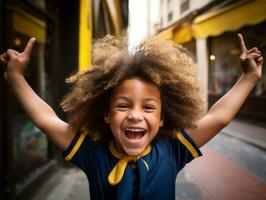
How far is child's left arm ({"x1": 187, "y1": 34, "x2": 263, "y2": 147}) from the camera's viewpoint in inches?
39.9

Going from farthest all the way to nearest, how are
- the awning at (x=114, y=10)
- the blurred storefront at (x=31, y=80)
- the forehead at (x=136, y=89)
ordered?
the awning at (x=114, y=10) < the blurred storefront at (x=31, y=80) < the forehead at (x=136, y=89)

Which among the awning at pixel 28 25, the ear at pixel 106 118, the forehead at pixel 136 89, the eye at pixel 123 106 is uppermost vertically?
the awning at pixel 28 25

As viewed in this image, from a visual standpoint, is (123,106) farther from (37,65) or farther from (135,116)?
(37,65)

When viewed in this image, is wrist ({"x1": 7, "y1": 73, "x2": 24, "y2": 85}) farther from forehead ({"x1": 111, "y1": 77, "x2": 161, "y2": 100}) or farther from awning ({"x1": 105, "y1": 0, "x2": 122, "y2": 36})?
awning ({"x1": 105, "y1": 0, "x2": 122, "y2": 36})

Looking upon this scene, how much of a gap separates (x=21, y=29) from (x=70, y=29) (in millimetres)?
738

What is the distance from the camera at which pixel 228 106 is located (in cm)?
104

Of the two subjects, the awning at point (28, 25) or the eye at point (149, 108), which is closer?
the eye at point (149, 108)

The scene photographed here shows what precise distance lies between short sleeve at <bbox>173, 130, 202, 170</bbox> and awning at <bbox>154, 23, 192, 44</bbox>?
0.93ft

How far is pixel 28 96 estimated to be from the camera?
1.06 m

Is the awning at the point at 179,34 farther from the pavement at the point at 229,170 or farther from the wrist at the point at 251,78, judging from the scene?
the pavement at the point at 229,170

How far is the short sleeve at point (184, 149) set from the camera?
1.05m

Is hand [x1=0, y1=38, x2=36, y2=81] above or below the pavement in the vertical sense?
above

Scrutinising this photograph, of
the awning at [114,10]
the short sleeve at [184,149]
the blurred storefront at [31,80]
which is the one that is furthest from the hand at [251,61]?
the awning at [114,10]

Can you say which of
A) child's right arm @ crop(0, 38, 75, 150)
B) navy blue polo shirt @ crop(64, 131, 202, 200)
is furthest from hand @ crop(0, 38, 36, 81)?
navy blue polo shirt @ crop(64, 131, 202, 200)
